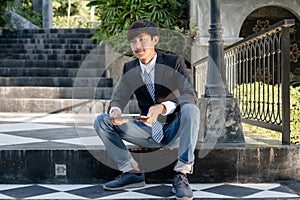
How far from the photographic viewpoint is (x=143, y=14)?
7.30 meters

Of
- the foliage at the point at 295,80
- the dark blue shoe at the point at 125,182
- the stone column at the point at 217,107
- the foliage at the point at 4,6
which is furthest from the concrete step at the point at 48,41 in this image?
the dark blue shoe at the point at 125,182

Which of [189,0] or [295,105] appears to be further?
Result: [189,0]

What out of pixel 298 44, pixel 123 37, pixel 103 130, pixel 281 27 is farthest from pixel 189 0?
pixel 103 130

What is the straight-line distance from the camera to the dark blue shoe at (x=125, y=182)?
8.25ft

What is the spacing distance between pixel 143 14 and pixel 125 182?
16.8ft

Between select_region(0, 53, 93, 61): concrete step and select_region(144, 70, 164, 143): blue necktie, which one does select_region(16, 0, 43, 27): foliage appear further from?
select_region(144, 70, 164, 143): blue necktie

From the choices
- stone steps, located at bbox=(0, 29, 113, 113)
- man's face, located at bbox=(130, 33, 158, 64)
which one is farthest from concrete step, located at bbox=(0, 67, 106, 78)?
man's face, located at bbox=(130, 33, 158, 64)

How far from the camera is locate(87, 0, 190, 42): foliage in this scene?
23.9 ft

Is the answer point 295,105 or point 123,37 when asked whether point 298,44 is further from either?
point 295,105

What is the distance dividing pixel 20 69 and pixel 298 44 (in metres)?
5.34

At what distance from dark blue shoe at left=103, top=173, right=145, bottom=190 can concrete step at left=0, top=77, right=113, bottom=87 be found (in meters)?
4.12

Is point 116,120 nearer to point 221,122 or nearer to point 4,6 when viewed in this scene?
point 221,122

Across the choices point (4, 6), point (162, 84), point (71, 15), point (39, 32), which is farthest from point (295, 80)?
point (71, 15)

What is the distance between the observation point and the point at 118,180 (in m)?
2.53
